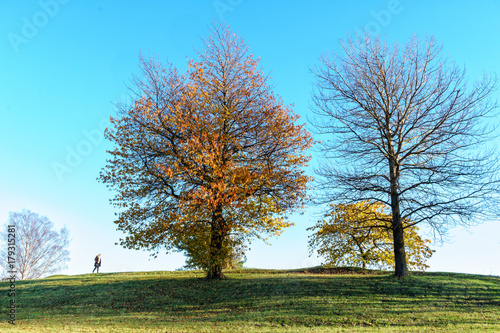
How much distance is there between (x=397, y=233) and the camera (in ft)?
57.6

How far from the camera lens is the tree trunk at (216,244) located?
58.8ft

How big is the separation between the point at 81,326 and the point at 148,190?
7812 mm

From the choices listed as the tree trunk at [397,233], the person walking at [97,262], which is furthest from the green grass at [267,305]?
the person walking at [97,262]

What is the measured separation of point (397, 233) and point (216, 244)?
8960mm

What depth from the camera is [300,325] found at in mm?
11742

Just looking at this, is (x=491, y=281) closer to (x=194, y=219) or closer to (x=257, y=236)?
(x=257, y=236)

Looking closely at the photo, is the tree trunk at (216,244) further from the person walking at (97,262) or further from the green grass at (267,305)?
the person walking at (97,262)

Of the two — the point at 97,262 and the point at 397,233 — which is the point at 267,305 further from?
the point at 97,262

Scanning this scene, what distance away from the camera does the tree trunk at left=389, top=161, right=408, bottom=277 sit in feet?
56.5

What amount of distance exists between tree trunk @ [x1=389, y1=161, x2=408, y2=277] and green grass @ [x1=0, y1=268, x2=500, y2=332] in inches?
23.7

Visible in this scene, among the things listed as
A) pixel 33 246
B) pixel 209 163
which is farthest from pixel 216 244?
pixel 33 246

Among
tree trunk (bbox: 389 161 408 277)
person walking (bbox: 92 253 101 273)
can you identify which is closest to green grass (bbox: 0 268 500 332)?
tree trunk (bbox: 389 161 408 277)

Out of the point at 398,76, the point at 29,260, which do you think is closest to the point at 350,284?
the point at 398,76

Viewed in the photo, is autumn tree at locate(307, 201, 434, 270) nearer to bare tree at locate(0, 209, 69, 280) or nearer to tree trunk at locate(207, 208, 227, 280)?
tree trunk at locate(207, 208, 227, 280)
